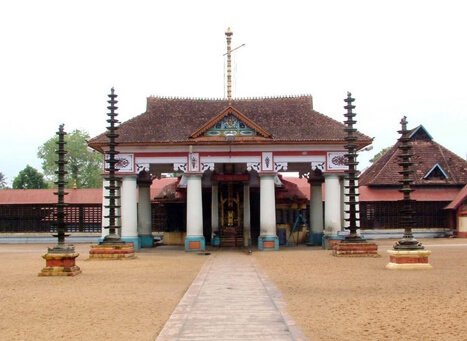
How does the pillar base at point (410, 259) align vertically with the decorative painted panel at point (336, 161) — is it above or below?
below

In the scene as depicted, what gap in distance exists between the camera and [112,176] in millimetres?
23578

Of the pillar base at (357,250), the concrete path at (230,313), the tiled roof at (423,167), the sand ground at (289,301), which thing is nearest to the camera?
the concrete path at (230,313)

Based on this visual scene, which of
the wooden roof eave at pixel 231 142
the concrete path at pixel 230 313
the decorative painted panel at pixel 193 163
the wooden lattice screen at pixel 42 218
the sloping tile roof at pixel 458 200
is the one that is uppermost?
the wooden roof eave at pixel 231 142

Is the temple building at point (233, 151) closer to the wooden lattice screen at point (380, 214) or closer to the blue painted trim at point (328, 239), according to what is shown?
the blue painted trim at point (328, 239)

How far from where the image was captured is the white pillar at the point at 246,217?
3306 cm

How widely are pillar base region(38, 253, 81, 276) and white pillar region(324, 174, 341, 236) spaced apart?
15020mm

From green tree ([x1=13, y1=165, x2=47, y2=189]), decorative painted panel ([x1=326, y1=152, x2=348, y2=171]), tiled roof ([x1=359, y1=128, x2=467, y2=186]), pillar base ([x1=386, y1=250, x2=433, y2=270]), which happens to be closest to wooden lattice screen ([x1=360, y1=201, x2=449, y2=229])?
tiled roof ([x1=359, y1=128, x2=467, y2=186])

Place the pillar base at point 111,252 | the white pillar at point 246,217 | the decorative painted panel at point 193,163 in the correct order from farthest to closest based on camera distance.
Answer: the white pillar at point 246,217, the decorative painted panel at point 193,163, the pillar base at point 111,252

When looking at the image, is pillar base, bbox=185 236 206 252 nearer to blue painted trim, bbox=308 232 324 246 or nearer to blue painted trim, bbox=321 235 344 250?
blue painted trim, bbox=321 235 344 250

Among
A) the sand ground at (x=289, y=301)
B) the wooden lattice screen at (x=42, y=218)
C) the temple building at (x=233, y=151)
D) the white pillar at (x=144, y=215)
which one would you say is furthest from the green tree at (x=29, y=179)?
the sand ground at (x=289, y=301)

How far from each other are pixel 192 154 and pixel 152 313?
63.4 ft

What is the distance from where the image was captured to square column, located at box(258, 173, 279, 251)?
28953 mm

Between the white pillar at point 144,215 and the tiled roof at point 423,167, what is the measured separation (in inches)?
586

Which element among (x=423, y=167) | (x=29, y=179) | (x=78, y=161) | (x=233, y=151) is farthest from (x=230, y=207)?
(x=78, y=161)
